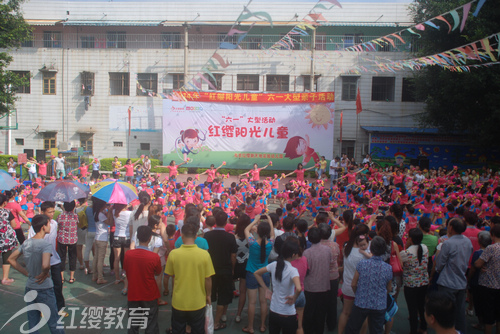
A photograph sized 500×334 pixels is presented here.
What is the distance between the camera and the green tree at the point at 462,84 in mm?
13359

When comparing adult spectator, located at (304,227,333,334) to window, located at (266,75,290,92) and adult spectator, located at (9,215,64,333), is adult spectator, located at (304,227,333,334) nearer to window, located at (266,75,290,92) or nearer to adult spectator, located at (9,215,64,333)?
adult spectator, located at (9,215,64,333)

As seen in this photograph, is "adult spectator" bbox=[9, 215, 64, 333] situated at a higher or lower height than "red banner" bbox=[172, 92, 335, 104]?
lower

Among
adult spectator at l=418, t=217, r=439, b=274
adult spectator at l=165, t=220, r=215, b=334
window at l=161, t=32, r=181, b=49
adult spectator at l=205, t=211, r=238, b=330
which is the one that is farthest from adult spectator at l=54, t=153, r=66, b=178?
adult spectator at l=418, t=217, r=439, b=274

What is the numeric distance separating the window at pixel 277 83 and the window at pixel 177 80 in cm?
518

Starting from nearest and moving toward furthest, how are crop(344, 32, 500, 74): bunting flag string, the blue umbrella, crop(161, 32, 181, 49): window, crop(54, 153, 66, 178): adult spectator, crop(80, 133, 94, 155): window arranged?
the blue umbrella
crop(344, 32, 500, 74): bunting flag string
crop(54, 153, 66, 178): adult spectator
crop(161, 32, 181, 49): window
crop(80, 133, 94, 155): window

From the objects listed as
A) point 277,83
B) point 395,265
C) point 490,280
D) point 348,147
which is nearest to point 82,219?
point 395,265

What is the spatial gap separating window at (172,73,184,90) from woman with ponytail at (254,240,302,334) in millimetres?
20149

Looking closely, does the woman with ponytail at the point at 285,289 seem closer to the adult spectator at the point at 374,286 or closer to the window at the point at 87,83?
the adult spectator at the point at 374,286

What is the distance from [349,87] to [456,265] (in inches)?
747

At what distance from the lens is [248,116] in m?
20.1

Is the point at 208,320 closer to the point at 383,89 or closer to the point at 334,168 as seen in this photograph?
the point at 334,168

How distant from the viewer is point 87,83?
75.3 ft

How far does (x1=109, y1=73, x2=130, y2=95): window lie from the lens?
75.0ft

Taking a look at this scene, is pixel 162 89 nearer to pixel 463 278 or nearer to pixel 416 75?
pixel 416 75
